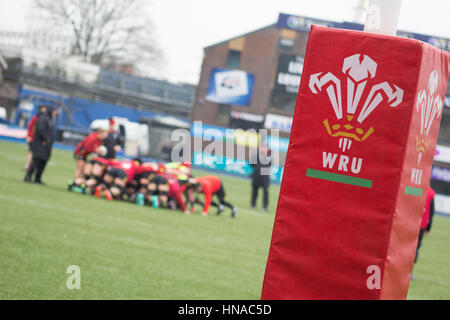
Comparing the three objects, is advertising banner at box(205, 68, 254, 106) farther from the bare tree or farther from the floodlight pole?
the floodlight pole

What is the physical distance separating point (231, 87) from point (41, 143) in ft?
102

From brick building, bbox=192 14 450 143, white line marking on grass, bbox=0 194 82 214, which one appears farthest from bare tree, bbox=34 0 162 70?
white line marking on grass, bbox=0 194 82 214

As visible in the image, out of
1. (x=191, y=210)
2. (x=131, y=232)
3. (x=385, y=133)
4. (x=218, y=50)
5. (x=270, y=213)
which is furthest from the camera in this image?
(x=218, y=50)

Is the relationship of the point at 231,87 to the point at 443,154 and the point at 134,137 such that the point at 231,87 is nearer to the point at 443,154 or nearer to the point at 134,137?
the point at 134,137

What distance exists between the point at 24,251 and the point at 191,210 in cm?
857

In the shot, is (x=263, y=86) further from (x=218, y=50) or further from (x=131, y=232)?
(x=131, y=232)

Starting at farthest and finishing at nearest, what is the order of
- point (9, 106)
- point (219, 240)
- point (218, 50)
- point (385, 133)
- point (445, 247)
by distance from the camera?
1. point (218, 50)
2. point (9, 106)
3. point (445, 247)
4. point (219, 240)
5. point (385, 133)

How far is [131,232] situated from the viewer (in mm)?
10570

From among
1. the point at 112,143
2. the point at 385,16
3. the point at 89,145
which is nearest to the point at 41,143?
the point at 89,145

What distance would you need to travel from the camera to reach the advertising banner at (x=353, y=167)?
3377mm

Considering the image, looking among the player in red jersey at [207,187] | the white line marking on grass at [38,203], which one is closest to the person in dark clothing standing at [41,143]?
the white line marking on grass at [38,203]

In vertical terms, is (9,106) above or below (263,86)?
below

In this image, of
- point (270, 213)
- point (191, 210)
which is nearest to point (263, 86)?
point (270, 213)

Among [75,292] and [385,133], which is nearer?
[385,133]
